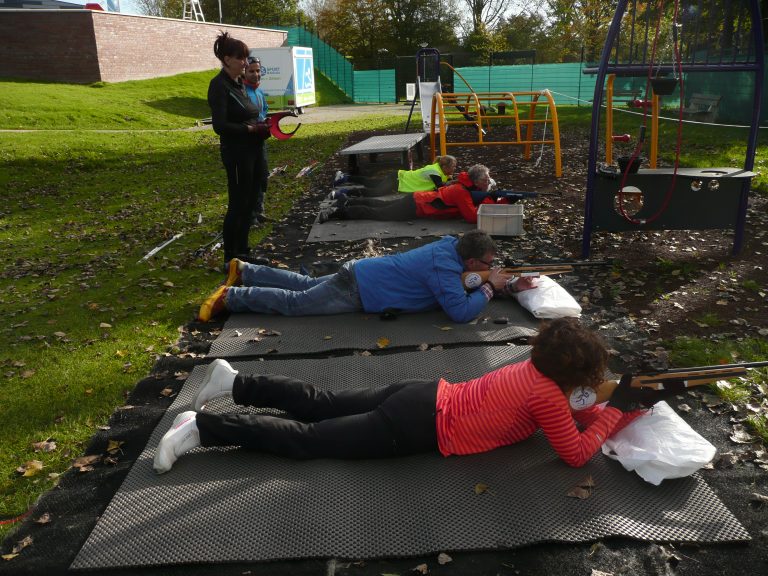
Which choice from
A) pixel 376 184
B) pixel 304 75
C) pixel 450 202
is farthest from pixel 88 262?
pixel 304 75

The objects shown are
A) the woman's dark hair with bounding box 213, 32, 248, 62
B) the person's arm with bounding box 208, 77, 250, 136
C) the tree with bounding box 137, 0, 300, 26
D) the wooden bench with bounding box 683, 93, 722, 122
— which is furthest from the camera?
the tree with bounding box 137, 0, 300, 26

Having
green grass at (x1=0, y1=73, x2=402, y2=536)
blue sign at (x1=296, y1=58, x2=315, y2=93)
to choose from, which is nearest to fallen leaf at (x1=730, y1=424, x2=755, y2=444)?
green grass at (x1=0, y1=73, x2=402, y2=536)

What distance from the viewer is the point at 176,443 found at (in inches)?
127

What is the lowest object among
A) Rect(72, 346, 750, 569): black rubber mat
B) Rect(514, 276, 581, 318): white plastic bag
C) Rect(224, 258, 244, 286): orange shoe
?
Rect(72, 346, 750, 569): black rubber mat

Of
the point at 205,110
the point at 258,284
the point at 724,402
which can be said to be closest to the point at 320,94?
the point at 205,110

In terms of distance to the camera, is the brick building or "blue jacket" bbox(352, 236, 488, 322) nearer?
"blue jacket" bbox(352, 236, 488, 322)

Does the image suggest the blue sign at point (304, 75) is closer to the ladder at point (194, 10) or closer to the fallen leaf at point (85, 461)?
the ladder at point (194, 10)

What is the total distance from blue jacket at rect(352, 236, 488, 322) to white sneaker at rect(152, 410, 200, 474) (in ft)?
6.91

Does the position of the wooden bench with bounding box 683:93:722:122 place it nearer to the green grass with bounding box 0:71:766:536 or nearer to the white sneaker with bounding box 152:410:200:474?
the green grass with bounding box 0:71:766:536

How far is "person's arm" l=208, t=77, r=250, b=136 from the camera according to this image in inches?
229

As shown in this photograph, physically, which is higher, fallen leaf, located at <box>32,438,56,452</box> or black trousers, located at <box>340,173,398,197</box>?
black trousers, located at <box>340,173,398,197</box>

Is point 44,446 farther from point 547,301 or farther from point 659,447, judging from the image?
point 547,301

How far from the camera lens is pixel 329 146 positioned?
16.0 meters

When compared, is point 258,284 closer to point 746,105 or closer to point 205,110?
point 746,105
